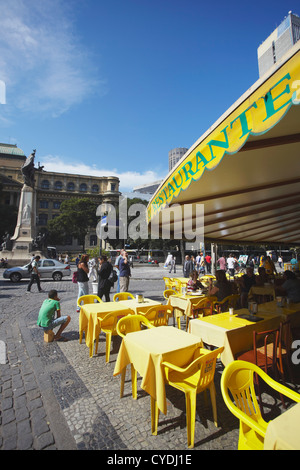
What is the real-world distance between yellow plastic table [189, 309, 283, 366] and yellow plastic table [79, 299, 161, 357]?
1.29 m

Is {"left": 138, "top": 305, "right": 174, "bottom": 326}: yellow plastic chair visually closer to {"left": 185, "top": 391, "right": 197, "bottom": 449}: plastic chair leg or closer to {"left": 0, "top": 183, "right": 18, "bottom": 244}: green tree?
{"left": 185, "top": 391, "right": 197, "bottom": 449}: plastic chair leg

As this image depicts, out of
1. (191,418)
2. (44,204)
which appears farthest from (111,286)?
(44,204)

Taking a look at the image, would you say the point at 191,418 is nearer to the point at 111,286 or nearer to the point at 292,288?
the point at 292,288

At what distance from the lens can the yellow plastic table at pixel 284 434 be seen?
1354 millimetres

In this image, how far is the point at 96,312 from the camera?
414cm

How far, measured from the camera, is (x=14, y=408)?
280 centimetres

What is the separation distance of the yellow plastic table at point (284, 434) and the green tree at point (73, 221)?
6027 centimetres

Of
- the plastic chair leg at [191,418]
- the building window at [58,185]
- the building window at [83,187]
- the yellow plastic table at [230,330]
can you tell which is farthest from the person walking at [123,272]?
the building window at [83,187]

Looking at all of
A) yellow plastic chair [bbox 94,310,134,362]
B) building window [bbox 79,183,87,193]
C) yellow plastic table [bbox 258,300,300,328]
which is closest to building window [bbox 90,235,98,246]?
building window [bbox 79,183,87,193]

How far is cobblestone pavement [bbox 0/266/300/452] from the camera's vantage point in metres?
2.27

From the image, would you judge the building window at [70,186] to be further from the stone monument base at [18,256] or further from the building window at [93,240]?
the stone monument base at [18,256]
